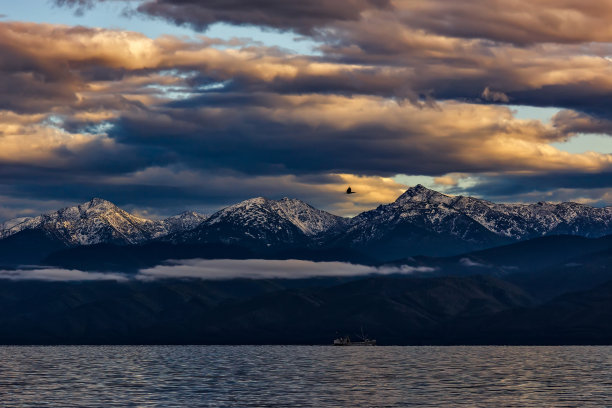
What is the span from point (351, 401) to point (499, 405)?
→ 28.2 metres

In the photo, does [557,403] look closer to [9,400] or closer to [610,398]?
[610,398]

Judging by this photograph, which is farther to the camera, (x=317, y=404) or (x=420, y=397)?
(x=420, y=397)

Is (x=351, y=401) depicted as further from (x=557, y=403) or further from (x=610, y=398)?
(x=610, y=398)

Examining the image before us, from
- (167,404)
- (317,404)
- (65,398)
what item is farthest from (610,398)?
(65,398)

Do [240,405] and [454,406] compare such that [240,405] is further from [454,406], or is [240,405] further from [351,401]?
[454,406]

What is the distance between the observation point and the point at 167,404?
182 metres

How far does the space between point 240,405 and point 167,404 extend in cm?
1323

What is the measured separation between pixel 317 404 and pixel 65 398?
1998 inches

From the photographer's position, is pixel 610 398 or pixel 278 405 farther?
pixel 610 398

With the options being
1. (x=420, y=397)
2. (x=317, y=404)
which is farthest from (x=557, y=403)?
(x=317, y=404)

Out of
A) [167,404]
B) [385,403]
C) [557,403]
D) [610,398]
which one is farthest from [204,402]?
[610,398]

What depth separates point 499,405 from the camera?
181625 mm

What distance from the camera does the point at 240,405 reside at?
600 ft

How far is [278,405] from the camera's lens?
181625mm
